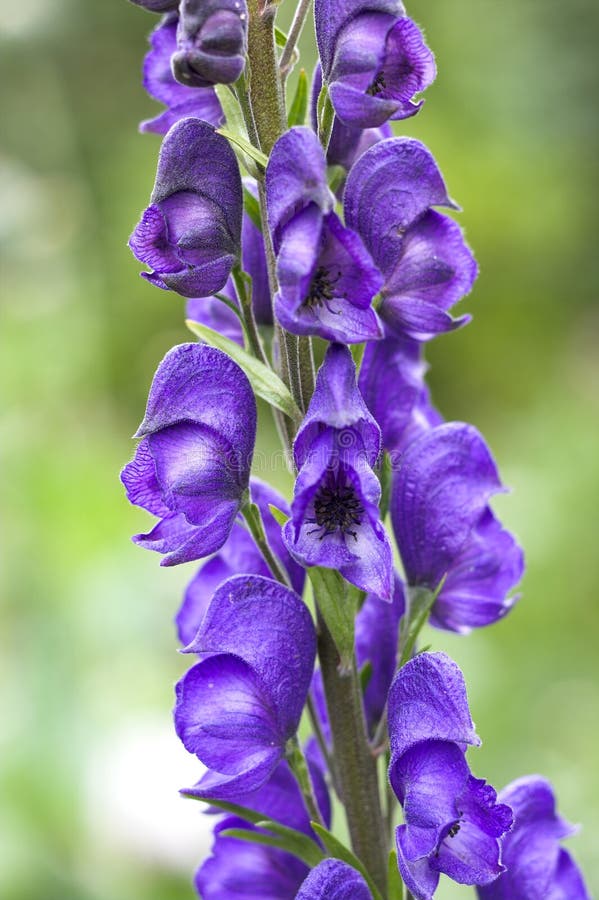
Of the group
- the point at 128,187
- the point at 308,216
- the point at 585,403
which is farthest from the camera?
the point at 128,187

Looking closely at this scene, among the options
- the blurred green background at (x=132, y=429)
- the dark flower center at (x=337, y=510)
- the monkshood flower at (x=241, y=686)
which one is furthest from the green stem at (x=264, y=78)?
the blurred green background at (x=132, y=429)

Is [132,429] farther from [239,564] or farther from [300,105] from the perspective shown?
[300,105]

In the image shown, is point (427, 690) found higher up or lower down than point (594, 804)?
lower down

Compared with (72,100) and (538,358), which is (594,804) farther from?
(72,100)

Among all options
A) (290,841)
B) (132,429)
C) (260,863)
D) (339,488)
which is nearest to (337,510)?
(339,488)

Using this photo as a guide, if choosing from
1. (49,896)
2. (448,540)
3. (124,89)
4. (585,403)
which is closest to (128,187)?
(124,89)

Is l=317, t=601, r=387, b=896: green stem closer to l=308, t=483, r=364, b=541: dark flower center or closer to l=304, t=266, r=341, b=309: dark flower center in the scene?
l=308, t=483, r=364, b=541: dark flower center
